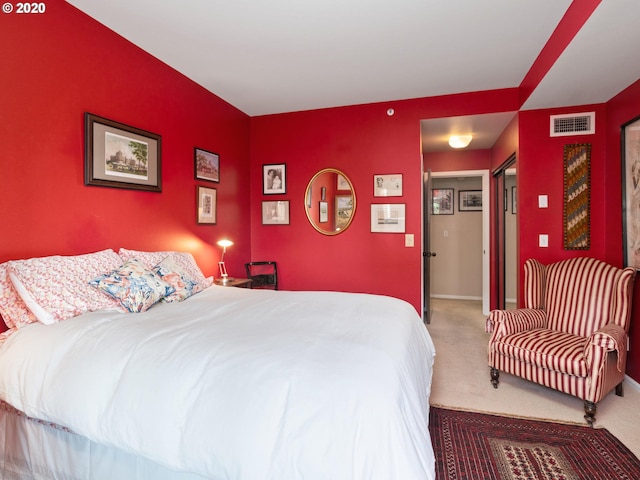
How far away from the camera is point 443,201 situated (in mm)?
6195

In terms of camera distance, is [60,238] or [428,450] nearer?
[428,450]

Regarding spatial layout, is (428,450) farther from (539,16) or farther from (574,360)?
(539,16)

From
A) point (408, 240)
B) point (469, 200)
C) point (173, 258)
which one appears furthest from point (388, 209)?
point (469, 200)

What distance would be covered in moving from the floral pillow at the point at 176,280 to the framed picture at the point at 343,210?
195 cm

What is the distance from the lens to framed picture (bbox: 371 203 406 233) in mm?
3896

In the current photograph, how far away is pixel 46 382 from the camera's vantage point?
5.00 feet

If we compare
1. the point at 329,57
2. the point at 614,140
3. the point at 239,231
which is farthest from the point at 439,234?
the point at 329,57

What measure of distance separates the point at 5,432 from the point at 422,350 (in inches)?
87.7

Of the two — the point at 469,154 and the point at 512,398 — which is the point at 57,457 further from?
the point at 469,154

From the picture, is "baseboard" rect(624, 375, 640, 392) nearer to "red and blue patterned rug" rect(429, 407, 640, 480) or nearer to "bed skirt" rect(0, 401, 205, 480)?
"red and blue patterned rug" rect(429, 407, 640, 480)

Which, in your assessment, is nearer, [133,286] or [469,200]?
[133,286]

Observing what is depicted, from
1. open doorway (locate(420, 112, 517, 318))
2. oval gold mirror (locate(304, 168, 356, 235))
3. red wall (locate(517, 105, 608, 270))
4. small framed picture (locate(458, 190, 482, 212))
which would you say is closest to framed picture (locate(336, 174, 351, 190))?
oval gold mirror (locate(304, 168, 356, 235))

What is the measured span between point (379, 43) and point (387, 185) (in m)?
1.58

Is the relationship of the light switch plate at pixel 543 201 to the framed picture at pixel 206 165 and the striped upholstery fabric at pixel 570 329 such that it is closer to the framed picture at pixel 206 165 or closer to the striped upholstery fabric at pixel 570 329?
the striped upholstery fabric at pixel 570 329
